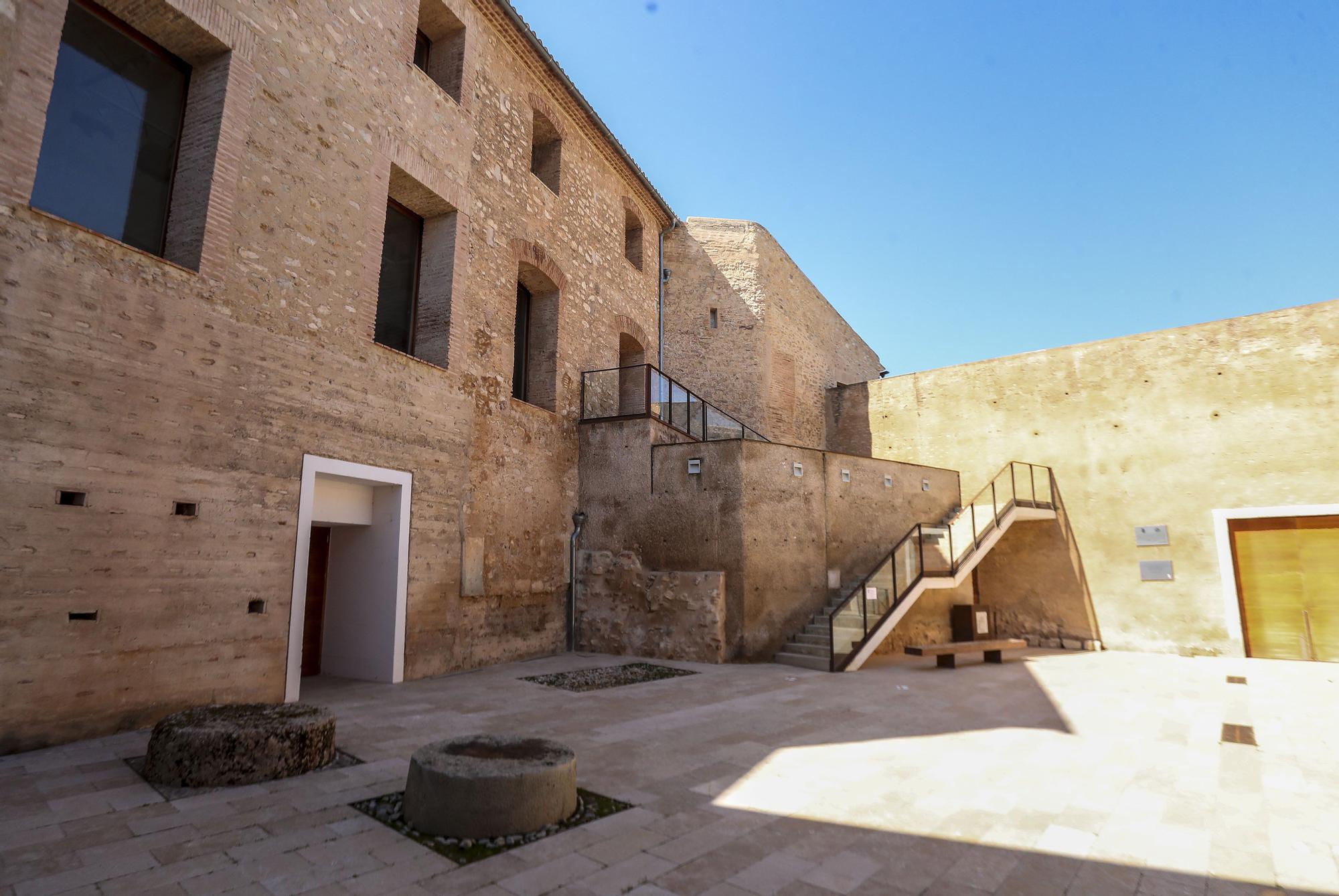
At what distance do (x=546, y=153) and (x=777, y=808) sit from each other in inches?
451

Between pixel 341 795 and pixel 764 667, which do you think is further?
pixel 764 667

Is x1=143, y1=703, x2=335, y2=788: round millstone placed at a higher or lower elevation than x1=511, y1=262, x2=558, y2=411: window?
lower

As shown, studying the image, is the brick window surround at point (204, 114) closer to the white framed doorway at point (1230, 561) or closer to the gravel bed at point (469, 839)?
the gravel bed at point (469, 839)

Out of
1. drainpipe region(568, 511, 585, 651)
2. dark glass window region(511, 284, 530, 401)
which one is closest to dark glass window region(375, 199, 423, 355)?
dark glass window region(511, 284, 530, 401)

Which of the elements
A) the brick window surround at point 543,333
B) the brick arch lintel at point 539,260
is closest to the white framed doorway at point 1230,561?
the brick window surround at point 543,333

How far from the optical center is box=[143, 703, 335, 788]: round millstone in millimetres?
4105

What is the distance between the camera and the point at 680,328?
17.1m

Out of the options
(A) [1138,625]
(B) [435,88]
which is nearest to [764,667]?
Answer: (A) [1138,625]

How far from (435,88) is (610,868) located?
9.53 metres

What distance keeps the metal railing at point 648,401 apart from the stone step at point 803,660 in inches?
144

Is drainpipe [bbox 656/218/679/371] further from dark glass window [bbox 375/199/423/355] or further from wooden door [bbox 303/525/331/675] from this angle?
wooden door [bbox 303/525/331/675]

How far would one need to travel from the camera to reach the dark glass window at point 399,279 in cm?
888

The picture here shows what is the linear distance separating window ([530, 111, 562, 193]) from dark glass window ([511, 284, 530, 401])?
2.07m

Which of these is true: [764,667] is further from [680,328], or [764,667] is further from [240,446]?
[680,328]
